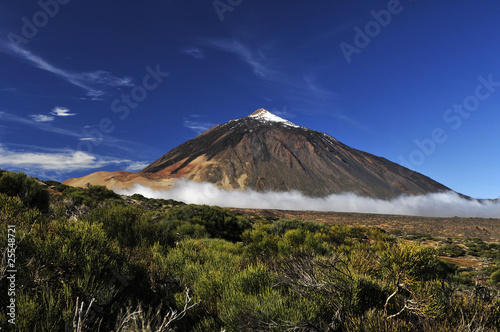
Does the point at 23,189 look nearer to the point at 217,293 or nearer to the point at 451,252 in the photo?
the point at 217,293

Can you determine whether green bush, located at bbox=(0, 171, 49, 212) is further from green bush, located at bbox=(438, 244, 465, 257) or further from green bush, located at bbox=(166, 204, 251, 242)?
green bush, located at bbox=(438, 244, 465, 257)

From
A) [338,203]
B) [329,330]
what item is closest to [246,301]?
[329,330]

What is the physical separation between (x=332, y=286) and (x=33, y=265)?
392 centimetres

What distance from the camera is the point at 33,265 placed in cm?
315

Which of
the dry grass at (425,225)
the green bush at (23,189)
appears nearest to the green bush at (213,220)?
the green bush at (23,189)

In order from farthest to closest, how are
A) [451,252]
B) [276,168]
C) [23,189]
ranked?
[276,168], [451,252], [23,189]

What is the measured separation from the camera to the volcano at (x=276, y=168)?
115 metres

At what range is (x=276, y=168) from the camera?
409 ft

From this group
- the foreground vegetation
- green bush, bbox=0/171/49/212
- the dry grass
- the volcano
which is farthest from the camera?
the volcano

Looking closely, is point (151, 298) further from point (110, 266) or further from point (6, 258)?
point (6, 258)

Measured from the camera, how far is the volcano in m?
115

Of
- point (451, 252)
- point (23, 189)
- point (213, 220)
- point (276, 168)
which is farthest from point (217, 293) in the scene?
point (276, 168)

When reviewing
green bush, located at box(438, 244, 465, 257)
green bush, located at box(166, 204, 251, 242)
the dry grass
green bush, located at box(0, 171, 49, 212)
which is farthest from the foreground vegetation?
the dry grass

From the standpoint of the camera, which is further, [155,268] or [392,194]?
[392,194]
